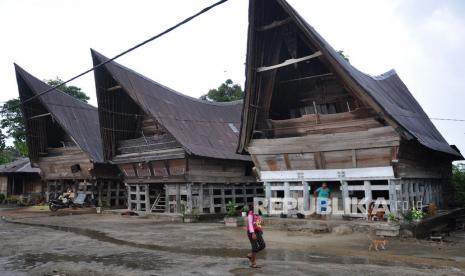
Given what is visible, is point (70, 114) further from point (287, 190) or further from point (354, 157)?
point (354, 157)

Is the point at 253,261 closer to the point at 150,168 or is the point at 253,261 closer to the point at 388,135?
the point at 388,135

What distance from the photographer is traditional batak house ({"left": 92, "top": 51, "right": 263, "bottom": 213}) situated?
20.4 m

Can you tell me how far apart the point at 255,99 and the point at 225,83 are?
30.0 m

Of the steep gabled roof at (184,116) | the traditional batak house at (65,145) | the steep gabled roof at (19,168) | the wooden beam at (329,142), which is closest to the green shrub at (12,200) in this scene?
the steep gabled roof at (19,168)

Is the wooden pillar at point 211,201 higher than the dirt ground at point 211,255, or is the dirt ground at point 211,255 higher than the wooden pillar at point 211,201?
the wooden pillar at point 211,201

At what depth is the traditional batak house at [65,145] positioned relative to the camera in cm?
2659

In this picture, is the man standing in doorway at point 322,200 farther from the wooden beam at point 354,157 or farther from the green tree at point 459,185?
the green tree at point 459,185

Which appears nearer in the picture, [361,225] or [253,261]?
[253,261]

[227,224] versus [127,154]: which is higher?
[127,154]

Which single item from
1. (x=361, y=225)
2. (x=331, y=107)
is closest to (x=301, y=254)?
(x=361, y=225)

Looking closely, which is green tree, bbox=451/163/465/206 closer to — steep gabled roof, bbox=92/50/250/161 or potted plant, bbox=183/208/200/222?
steep gabled roof, bbox=92/50/250/161

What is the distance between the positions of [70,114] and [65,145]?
8.90 ft

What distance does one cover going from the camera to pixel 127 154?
76.7 ft

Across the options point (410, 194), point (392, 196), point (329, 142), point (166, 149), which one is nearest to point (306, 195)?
point (329, 142)
